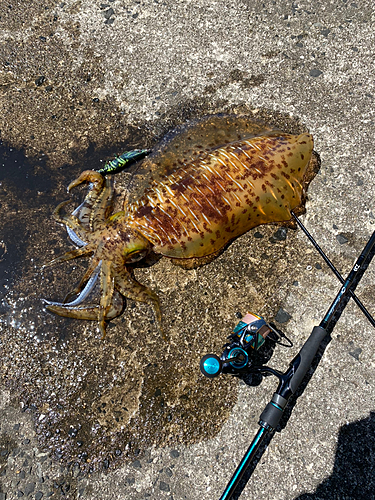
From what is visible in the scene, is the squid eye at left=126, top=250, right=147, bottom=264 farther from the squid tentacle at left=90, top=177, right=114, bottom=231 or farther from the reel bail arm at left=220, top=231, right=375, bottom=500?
the reel bail arm at left=220, top=231, right=375, bottom=500

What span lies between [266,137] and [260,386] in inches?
91.5

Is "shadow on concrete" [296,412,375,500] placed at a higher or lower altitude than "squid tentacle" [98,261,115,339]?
lower

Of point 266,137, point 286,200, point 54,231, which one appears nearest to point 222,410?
point 286,200

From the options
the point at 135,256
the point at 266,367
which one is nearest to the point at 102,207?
the point at 135,256

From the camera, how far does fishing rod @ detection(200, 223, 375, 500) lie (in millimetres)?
2828

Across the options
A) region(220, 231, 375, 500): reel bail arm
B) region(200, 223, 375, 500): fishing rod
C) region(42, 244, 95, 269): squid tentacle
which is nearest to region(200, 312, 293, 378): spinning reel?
region(200, 223, 375, 500): fishing rod

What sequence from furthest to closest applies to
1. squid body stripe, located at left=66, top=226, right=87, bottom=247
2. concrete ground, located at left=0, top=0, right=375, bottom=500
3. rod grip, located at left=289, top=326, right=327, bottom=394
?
1. squid body stripe, located at left=66, top=226, right=87, bottom=247
2. concrete ground, located at left=0, top=0, right=375, bottom=500
3. rod grip, located at left=289, top=326, right=327, bottom=394

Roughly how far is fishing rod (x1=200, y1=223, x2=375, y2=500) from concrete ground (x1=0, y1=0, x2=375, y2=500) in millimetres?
194

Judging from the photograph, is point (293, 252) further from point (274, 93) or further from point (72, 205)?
point (72, 205)

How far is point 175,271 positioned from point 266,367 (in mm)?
1197

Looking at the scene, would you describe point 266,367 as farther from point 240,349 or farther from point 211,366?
point 211,366

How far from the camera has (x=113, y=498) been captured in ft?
9.99

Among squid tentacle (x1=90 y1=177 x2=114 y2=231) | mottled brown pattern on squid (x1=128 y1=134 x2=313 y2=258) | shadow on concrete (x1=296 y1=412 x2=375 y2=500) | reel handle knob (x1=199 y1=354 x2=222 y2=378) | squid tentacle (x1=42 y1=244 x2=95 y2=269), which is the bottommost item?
shadow on concrete (x1=296 y1=412 x2=375 y2=500)

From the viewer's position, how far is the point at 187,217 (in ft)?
11.1
